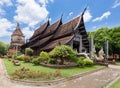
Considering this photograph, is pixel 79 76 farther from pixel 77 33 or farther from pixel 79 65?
pixel 77 33

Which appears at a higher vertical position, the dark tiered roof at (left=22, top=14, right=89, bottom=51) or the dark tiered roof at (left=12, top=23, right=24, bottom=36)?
the dark tiered roof at (left=12, top=23, right=24, bottom=36)

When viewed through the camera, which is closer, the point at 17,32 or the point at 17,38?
the point at 17,38

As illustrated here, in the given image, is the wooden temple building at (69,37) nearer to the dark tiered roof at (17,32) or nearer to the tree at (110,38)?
the tree at (110,38)

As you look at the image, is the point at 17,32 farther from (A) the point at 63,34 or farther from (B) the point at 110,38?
(A) the point at 63,34

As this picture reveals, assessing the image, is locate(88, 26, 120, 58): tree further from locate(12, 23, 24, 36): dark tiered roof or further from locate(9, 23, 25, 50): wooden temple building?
locate(12, 23, 24, 36): dark tiered roof

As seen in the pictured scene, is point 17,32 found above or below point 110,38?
above

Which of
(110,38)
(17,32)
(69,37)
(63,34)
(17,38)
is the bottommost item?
(69,37)

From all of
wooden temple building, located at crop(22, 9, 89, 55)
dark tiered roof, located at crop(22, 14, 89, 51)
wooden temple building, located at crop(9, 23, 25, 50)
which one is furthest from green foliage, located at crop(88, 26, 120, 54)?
wooden temple building, located at crop(9, 23, 25, 50)

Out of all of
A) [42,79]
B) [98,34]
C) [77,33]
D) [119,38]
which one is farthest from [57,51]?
[98,34]

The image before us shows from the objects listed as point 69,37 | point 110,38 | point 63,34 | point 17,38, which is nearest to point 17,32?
point 17,38

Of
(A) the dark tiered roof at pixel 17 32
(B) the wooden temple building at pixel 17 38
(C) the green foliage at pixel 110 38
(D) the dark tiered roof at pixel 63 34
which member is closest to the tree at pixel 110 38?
(C) the green foliage at pixel 110 38

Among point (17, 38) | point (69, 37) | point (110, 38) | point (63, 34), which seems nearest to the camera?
point (69, 37)

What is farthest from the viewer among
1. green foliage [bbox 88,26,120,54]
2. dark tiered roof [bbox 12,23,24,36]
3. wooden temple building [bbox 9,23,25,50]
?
dark tiered roof [bbox 12,23,24,36]

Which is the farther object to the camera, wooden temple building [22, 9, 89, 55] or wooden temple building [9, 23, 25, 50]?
wooden temple building [9, 23, 25, 50]
